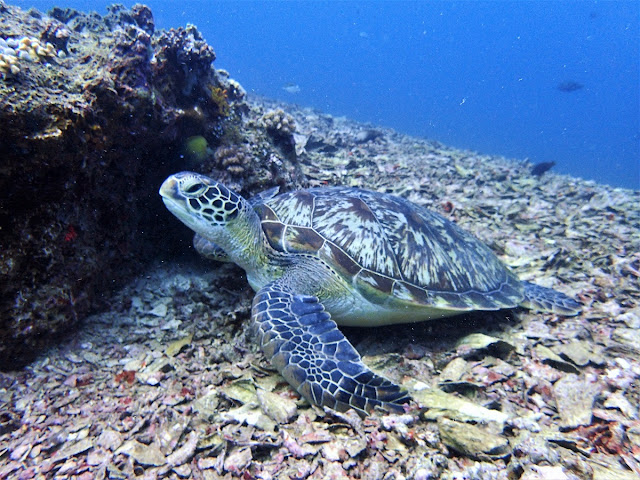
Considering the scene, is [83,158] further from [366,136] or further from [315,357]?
[366,136]

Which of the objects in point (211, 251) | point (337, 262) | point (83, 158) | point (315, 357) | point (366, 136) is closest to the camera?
point (315, 357)

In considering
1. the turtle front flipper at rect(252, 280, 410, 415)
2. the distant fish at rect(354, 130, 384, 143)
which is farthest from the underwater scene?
the distant fish at rect(354, 130, 384, 143)

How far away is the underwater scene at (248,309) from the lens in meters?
1.67

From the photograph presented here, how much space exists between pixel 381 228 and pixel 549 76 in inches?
8128

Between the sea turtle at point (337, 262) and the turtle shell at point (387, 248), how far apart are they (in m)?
0.01

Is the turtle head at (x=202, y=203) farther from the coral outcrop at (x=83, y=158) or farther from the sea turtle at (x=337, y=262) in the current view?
the coral outcrop at (x=83, y=158)

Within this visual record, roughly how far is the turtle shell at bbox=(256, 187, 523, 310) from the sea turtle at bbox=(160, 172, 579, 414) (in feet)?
0.04

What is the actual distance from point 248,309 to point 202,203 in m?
1.16

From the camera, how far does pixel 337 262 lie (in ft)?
9.69

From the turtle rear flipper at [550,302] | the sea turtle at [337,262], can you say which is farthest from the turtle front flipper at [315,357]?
the turtle rear flipper at [550,302]

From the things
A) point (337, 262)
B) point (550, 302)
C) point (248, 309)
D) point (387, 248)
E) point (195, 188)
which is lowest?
point (248, 309)

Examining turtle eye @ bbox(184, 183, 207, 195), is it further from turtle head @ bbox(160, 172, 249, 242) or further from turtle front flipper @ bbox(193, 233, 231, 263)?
turtle front flipper @ bbox(193, 233, 231, 263)

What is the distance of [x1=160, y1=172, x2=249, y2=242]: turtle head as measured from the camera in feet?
9.14

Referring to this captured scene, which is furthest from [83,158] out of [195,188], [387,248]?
→ [387,248]
